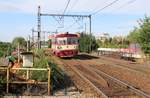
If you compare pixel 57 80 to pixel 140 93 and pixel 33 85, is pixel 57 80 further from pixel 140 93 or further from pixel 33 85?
pixel 140 93

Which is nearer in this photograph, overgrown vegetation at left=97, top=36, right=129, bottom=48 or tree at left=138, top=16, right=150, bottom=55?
tree at left=138, top=16, right=150, bottom=55

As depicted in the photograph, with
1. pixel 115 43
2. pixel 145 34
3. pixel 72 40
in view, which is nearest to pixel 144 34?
pixel 145 34

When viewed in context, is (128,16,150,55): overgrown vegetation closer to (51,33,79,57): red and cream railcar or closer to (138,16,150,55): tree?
(138,16,150,55): tree

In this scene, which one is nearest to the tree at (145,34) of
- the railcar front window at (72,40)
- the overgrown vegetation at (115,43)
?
the railcar front window at (72,40)

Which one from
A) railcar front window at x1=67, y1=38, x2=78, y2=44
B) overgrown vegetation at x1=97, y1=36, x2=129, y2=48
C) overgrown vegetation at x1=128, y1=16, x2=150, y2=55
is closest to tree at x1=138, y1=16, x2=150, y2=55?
overgrown vegetation at x1=128, y1=16, x2=150, y2=55

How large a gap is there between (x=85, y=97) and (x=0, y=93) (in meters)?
3.24

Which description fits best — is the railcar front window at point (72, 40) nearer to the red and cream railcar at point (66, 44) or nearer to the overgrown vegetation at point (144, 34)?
the red and cream railcar at point (66, 44)

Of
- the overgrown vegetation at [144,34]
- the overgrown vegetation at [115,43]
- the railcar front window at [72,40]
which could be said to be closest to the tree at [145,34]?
the overgrown vegetation at [144,34]

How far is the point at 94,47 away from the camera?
265 feet

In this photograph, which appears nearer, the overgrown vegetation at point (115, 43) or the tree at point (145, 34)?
the tree at point (145, 34)

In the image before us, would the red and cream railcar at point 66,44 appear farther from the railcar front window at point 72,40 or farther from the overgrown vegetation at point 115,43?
the overgrown vegetation at point 115,43

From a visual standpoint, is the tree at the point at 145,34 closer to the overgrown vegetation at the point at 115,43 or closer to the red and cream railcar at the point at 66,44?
the red and cream railcar at the point at 66,44

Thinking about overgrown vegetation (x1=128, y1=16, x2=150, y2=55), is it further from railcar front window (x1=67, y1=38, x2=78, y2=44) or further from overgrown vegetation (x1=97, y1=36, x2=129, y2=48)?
overgrown vegetation (x1=97, y1=36, x2=129, y2=48)

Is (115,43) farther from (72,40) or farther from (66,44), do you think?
(66,44)
